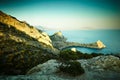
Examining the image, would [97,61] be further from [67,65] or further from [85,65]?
[67,65]

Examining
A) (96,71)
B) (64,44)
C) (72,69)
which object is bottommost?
(64,44)

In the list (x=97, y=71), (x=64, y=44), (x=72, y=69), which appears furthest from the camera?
(x=64, y=44)

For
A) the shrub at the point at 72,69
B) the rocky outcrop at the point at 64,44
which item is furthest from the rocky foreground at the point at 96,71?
the rocky outcrop at the point at 64,44

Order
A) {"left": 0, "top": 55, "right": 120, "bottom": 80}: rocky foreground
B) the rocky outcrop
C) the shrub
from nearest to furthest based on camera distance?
{"left": 0, "top": 55, "right": 120, "bottom": 80}: rocky foreground, the shrub, the rocky outcrop

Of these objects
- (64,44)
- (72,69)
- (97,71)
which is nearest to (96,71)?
(97,71)

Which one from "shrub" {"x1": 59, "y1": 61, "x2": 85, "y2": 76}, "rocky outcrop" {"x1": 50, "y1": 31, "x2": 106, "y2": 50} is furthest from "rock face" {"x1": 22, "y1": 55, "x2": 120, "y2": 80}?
"rocky outcrop" {"x1": 50, "y1": 31, "x2": 106, "y2": 50}

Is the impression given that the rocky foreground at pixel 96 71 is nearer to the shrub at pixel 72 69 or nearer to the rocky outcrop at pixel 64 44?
the shrub at pixel 72 69

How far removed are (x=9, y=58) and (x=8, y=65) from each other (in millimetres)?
2370

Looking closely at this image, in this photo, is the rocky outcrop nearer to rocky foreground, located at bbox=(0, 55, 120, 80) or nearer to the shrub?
rocky foreground, located at bbox=(0, 55, 120, 80)

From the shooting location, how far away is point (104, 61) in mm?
12148

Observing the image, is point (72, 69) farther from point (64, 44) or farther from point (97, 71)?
point (64, 44)

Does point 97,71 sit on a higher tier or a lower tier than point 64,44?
higher

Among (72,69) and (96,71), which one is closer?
(72,69)

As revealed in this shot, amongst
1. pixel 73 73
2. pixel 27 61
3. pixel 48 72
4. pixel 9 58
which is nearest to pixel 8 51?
pixel 9 58
